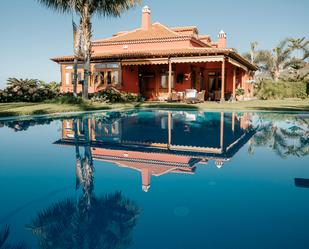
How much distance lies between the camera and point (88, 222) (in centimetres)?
320

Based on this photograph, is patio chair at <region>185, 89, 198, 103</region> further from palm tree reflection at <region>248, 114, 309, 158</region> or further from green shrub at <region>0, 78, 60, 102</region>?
green shrub at <region>0, 78, 60, 102</region>

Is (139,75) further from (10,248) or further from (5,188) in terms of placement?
(10,248)

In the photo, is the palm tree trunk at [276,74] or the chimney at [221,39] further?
the palm tree trunk at [276,74]

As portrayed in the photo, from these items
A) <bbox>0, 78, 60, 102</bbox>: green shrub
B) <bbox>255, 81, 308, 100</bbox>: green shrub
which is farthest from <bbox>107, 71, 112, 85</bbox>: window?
<bbox>255, 81, 308, 100</bbox>: green shrub

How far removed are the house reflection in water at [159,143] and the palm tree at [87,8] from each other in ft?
25.4

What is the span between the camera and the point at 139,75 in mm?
24938

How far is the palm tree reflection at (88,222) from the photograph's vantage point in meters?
2.80

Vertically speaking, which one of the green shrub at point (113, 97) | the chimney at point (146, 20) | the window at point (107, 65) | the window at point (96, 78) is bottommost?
the green shrub at point (113, 97)

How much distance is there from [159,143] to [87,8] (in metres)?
12.9

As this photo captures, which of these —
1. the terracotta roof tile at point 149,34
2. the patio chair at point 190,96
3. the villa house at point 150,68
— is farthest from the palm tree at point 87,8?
the patio chair at point 190,96

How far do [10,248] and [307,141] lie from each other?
7.77 m

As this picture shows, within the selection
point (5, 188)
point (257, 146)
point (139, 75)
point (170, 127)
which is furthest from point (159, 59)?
point (5, 188)

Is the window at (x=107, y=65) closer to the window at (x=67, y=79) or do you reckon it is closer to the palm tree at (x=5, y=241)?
the window at (x=67, y=79)

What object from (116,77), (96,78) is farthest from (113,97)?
(96,78)
